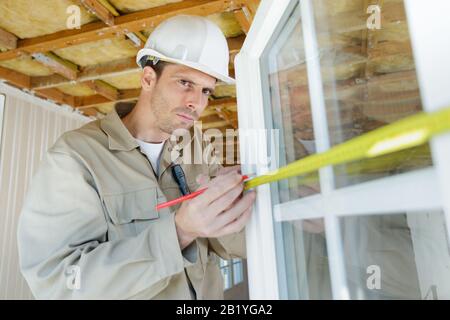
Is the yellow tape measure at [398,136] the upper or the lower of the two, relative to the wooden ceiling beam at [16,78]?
lower

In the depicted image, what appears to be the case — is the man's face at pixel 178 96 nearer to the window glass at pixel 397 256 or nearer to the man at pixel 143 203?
the man at pixel 143 203

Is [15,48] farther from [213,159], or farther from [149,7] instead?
[213,159]

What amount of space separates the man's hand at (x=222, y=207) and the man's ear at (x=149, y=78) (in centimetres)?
93

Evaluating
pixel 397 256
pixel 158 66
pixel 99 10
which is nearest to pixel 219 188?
pixel 397 256

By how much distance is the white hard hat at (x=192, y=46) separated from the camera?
4.89ft

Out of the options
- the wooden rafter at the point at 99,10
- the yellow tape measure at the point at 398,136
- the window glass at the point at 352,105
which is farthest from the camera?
the wooden rafter at the point at 99,10

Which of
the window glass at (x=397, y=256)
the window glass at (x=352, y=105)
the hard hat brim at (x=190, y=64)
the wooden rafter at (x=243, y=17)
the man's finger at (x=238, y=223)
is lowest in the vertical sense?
the window glass at (x=397, y=256)

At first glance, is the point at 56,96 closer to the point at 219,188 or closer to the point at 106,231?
the point at 106,231

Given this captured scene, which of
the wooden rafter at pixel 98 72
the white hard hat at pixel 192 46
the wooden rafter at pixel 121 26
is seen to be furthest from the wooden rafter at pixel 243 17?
the white hard hat at pixel 192 46

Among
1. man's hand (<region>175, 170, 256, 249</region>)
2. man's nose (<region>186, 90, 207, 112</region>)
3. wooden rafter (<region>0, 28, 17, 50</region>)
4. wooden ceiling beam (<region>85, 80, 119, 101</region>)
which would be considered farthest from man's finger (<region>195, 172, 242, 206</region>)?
wooden ceiling beam (<region>85, 80, 119, 101</region>)

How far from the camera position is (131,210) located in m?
1.31

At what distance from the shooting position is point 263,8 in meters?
0.86

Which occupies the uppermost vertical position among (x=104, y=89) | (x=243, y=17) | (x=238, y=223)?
(x=104, y=89)

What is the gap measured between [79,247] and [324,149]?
0.91 meters
